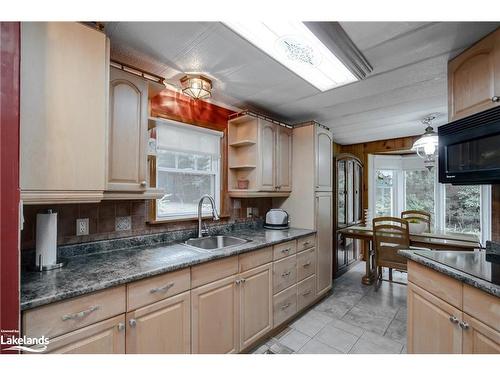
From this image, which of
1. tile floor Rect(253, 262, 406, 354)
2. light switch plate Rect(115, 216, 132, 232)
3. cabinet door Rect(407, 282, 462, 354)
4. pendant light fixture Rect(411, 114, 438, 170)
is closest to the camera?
cabinet door Rect(407, 282, 462, 354)

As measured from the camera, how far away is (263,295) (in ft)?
6.38

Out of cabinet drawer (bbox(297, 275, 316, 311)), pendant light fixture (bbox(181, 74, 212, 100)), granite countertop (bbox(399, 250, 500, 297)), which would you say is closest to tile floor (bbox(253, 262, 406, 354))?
cabinet drawer (bbox(297, 275, 316, 311))

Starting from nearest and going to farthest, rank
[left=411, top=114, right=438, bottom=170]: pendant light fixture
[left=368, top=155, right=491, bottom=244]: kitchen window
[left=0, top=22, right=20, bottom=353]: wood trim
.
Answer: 1. [left=0, top=22, right=20, bottom=353]: wood trim
2. [left=411, top=114, right=438, bottom=170]: pendant light fixture
3. [left=368, top=155, right=491, bottom=244]: kitchen window

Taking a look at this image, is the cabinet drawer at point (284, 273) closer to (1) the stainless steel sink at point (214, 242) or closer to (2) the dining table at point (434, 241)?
(1) the stainless steel sink at point (214, 242)

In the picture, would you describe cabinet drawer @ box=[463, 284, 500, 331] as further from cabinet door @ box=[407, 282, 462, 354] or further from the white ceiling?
the white ceiling

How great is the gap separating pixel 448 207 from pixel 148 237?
4.52 meters

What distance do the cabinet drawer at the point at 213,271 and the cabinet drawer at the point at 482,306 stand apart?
4.32 feet

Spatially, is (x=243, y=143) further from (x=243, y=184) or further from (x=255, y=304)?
(x=255, y=304)

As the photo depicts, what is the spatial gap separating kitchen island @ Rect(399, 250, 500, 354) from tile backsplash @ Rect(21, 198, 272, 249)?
71.1 inches

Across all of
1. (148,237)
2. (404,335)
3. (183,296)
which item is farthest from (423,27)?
(404,335)

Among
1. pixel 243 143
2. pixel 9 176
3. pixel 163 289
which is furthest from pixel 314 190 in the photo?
pixel 9 176

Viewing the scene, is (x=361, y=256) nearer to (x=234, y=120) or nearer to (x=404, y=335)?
(x=404, y=335)

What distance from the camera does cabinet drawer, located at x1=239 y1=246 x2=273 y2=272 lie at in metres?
1.77

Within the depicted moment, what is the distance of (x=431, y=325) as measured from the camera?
51.0 inches
